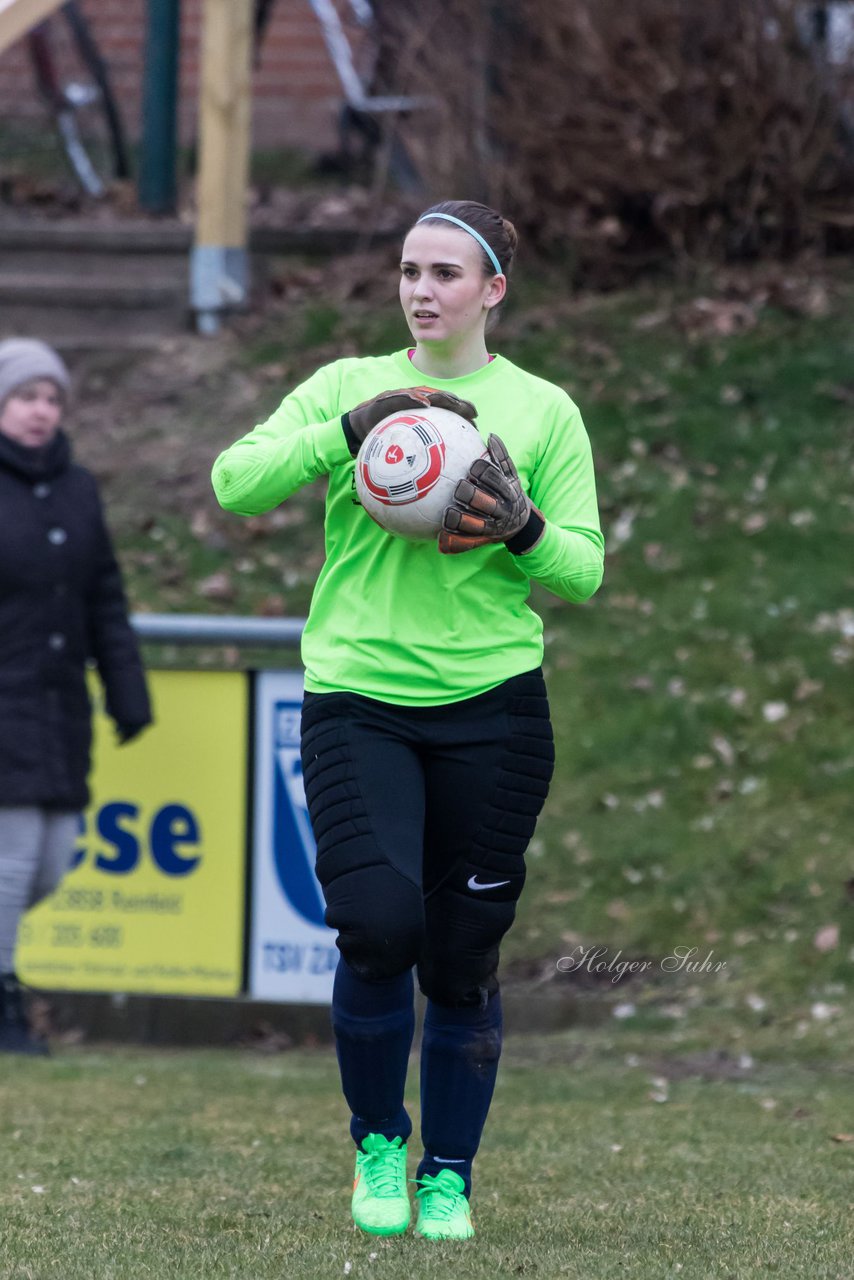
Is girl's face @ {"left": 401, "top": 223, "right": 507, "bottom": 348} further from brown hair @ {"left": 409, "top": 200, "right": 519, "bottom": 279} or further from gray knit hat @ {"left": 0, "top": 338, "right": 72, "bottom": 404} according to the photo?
gray knit hat @ {"left": 0, "top": 338, "right": 72, "bottom": 404}

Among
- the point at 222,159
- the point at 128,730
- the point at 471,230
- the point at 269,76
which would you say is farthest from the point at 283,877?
the point at 269,76

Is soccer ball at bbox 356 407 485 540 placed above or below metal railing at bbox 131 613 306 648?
above

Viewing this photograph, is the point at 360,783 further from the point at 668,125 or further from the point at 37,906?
the point at 668,125

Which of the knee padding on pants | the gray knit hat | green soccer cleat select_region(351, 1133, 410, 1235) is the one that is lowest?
Answer: the gray knit hat

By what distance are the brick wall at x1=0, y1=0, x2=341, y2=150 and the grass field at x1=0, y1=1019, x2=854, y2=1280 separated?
971cm

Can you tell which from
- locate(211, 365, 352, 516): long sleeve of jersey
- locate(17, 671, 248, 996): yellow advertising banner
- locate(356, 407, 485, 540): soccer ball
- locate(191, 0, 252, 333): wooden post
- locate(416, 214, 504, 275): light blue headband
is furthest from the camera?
locate(191, 0, 252, 333): wooden post

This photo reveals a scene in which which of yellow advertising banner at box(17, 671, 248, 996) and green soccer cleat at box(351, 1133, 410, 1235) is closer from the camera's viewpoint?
green soccer cleat at box(351, 1133, 410, 1235)

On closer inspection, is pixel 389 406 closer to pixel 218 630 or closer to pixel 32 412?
pixel 32 412

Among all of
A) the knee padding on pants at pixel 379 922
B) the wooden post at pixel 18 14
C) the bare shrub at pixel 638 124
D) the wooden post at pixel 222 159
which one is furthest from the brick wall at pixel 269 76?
the knee padding on pants at pixel 379 922

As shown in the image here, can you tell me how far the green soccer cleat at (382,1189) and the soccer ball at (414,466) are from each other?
1.21 metres

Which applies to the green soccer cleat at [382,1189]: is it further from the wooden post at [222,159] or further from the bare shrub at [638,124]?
the wooden post at [222,159]

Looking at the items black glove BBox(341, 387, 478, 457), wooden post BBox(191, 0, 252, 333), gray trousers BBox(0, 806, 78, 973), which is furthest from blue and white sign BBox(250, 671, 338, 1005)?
wooden post BBox(191, 0, 252, 333)

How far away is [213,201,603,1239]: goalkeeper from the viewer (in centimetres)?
361

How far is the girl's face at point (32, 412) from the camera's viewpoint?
6.48m
